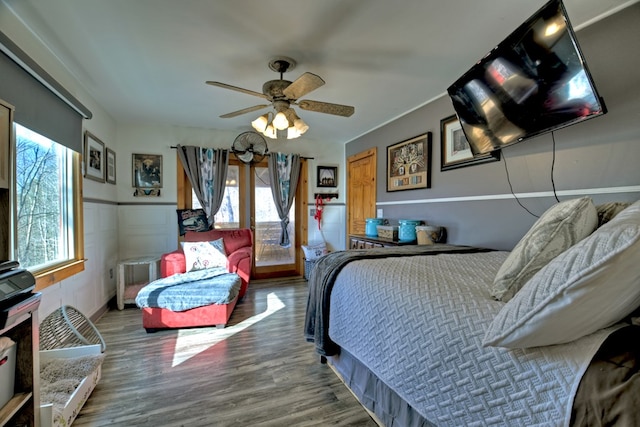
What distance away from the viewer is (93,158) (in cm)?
293

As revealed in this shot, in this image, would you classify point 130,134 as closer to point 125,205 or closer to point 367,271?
point 125,205

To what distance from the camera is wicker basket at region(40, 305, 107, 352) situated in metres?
1.85

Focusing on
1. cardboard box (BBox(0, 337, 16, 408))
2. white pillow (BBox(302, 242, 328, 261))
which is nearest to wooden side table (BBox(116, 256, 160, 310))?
white pillow (BBox(302, 242, 328, 261))

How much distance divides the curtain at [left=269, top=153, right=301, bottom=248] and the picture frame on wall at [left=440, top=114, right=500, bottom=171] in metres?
2.39

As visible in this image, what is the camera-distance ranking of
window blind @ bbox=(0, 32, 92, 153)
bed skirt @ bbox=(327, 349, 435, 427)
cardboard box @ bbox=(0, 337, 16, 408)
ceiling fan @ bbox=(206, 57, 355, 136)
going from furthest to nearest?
1. ceiling fan @ bbox=(206, 57, 355, 136)
2. window blind @ bbox=(0, 32, 92, 153)
3. bed skirt @ bbox=(327, 349, 435, 427)
4. cardboard box @ bbox=(0, 337, 16, 408)

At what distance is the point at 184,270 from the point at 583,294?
10.9ft

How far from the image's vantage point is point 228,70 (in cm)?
238

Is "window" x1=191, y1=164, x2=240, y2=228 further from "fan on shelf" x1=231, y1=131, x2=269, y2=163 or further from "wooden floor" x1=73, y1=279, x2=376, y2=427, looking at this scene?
"wooden floor" x1=73, y1=279, x2=376, y2=427

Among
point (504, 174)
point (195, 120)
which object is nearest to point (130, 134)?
point (195, 120)

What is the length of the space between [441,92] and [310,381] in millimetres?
2963

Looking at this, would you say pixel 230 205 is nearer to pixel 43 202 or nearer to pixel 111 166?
pixel 111 166

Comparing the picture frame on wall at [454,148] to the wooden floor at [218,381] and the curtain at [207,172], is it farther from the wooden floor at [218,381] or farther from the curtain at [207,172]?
the curtain at [207,172]

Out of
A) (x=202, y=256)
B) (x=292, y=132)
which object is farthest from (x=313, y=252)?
(x=292, y=132)

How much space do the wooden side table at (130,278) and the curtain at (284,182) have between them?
1872 mm
